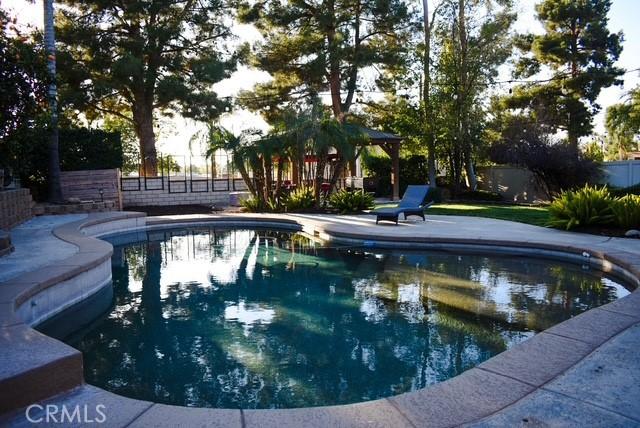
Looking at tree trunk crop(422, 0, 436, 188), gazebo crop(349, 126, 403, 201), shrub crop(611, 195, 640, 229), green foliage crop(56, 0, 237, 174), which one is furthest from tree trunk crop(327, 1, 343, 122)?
shrub crop(611, 195, 640, 229)

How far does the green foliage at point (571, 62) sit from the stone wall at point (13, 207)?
2017 cm

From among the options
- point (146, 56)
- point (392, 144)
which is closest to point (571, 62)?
point (392, 144)

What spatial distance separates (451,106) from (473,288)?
46.8 feet

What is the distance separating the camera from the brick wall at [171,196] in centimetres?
1739

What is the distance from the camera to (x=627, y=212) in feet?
30.3

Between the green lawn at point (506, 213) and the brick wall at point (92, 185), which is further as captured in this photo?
the brick wall at point (92, 185)

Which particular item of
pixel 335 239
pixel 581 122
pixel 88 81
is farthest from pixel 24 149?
pixel 581 122

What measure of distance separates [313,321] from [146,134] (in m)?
17.5

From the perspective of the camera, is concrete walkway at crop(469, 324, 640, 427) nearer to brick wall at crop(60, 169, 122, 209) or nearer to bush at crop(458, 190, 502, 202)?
brick wall at crop(60, 169, 122, 209)

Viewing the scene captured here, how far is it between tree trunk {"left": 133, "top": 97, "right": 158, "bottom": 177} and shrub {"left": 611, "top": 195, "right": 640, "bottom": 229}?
51.2 feet

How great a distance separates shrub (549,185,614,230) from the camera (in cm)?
Result: 965

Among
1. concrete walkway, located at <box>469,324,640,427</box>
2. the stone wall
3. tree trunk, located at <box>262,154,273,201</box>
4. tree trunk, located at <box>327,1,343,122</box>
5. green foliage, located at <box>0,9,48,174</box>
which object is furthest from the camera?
tree trunk, located at <box>327,1,343,122</box>

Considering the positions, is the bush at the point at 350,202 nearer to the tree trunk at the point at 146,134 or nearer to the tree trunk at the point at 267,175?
the tree trunk at the point at 267,175

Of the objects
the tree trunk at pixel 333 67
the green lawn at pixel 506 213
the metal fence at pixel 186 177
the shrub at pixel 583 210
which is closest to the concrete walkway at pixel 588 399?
the shrub at pixel 583 210
